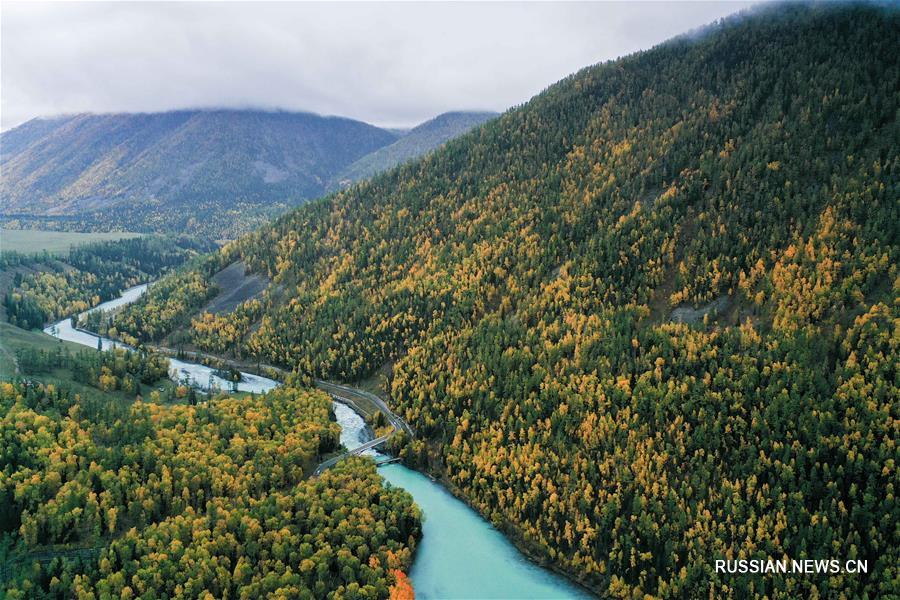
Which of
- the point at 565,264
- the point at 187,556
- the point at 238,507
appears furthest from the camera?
the point at 565,264

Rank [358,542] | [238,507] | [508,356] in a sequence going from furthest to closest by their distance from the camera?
1. [508,356]
2. [238,507]
3. [358,542]

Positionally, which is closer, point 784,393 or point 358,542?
point 358,542

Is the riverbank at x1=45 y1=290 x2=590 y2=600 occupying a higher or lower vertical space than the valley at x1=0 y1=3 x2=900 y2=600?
lower

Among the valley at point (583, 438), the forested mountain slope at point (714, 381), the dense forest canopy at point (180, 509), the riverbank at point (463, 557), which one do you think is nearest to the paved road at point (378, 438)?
the valley at point (583, 438)

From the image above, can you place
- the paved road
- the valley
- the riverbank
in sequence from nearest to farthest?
1. the valley
2. the riverbank
3. the paved road

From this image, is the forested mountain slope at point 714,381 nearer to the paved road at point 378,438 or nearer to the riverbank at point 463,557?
the riverbank at point 463,557

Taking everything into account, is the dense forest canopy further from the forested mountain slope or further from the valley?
the forested mountain slope

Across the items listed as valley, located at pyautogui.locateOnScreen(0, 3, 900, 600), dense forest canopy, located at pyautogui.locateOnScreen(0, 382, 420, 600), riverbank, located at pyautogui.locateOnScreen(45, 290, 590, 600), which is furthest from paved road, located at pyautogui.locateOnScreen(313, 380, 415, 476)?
riverbank, located at pyautogui.locateOnScreen(45, 290, 590, 600)

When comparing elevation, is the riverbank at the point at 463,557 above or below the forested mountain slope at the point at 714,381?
below

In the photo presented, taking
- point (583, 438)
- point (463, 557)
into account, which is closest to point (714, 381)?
point (583, 438)

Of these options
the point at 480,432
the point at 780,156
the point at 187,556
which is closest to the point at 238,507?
the point at 187,556

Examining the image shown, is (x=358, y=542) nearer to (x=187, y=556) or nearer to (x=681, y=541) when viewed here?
(x=187, y=556)
